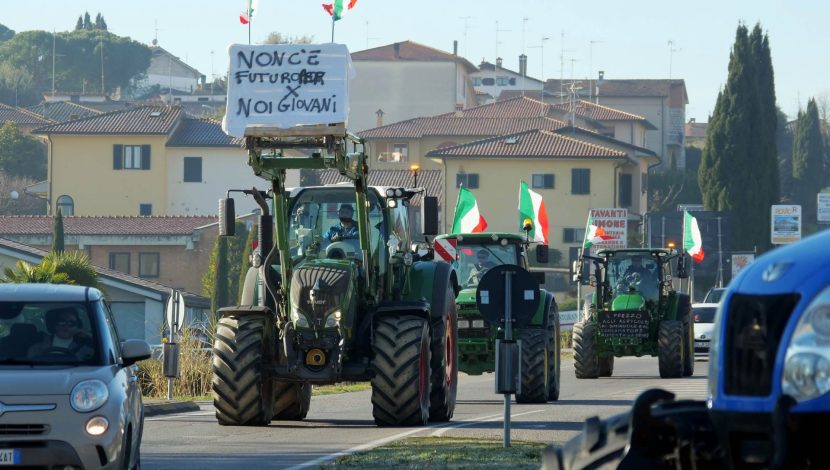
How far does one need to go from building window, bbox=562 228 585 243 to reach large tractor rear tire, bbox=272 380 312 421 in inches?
2671

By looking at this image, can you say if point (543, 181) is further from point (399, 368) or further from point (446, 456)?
point (446, 456)

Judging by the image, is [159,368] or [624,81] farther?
[624,81]

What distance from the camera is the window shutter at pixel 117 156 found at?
9344 cm

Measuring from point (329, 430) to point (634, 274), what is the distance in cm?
1550

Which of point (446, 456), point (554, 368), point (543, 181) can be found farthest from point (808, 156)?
point (446, 456)

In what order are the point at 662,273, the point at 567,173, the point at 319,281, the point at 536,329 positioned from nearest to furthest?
1. the point at 319,281
2. the point at 536,329
3. the point at 662,273
4. the point at 567,173

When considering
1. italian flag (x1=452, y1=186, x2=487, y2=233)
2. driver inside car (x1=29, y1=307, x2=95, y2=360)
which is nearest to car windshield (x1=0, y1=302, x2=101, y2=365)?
driver inside car (x1=29, y1=307, x2=95, y2=360)

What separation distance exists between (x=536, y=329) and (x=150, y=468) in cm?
1085

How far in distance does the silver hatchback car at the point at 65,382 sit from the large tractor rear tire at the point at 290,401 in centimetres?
712

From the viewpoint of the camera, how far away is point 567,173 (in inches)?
3501

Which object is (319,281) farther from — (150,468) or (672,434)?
(672,434)

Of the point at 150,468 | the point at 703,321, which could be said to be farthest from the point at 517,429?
the point at 703,321

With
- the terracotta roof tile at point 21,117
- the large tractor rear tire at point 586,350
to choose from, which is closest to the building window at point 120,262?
the terracotta roof tile at point 21,117

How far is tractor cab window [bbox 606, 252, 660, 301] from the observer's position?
106 feet
